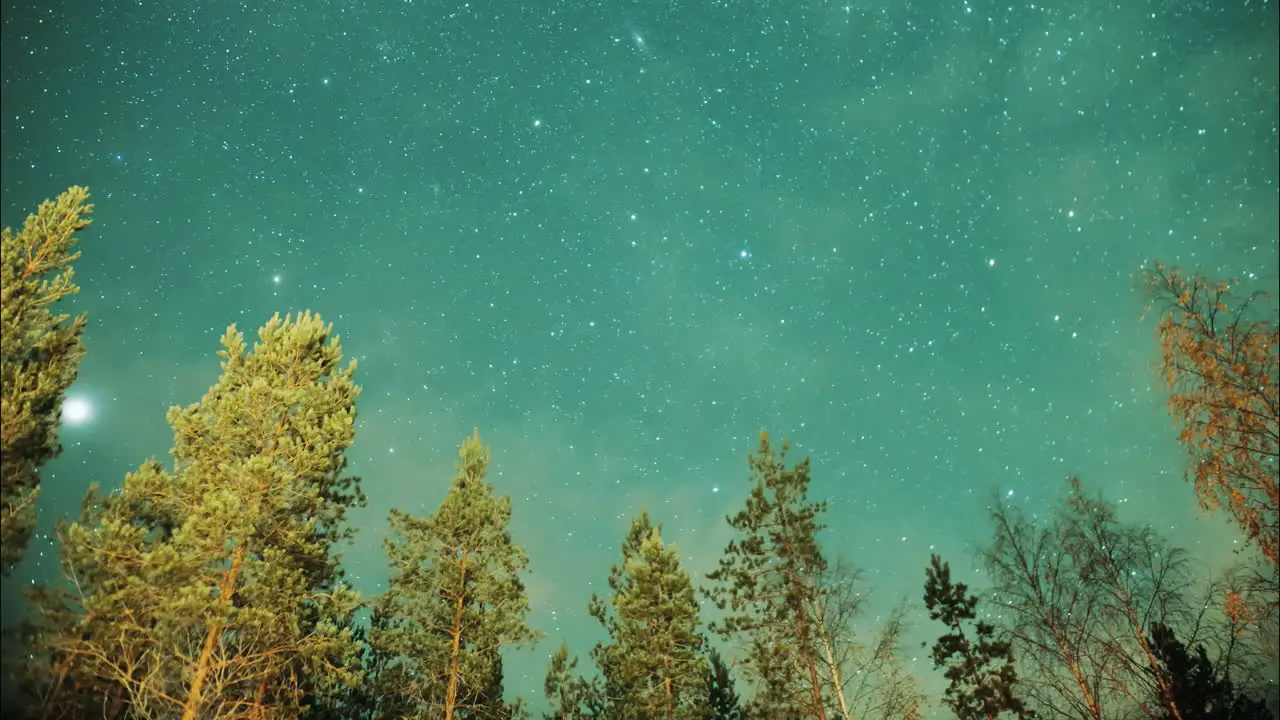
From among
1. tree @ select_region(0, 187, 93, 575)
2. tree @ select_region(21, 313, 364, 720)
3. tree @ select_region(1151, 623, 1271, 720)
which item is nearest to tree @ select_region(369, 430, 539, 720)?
tree @ select_region(21, 313, 364, 720)

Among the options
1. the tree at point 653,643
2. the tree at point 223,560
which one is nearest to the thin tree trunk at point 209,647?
the tree at point 223,560

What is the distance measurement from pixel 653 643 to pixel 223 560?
14478 mm

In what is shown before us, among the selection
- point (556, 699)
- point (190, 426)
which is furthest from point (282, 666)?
point (556, 699)

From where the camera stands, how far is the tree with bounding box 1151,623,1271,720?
18609mm

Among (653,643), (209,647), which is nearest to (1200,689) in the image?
(653,643)

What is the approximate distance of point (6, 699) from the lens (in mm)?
10156

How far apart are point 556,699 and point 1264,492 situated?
68.1 feet

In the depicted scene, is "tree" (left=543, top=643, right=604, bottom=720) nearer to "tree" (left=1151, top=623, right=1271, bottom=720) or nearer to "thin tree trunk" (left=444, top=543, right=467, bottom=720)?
"thin tree trunk" (left=444, top=543, right=467, bottom=720)

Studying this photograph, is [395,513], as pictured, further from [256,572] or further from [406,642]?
[256,572]

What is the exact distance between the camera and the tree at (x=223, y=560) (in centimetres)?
1080

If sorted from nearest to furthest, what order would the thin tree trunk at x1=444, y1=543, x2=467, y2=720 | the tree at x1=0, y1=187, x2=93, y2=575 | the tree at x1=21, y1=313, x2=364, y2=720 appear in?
the tree at x1=0, y1=187, x2=93, y2=575 → the tree at x1=21, y1=313, x2=364, y2=720 → the thin tree trunk at x1=444, y1=543, x2=467, y2=720

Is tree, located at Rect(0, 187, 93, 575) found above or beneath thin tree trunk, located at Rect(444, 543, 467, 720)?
above

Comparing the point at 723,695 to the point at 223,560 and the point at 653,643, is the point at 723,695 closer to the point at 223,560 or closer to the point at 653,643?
the point at 653,643

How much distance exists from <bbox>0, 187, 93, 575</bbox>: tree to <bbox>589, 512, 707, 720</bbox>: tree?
1692 centimetres
